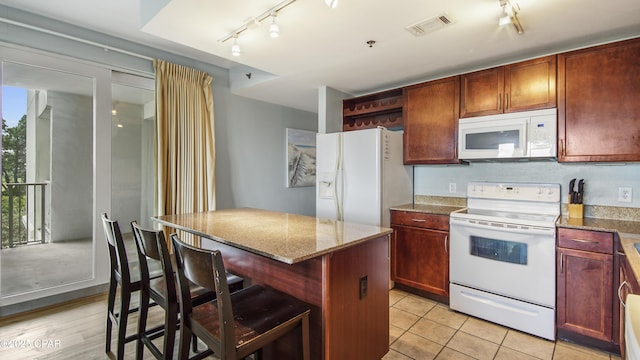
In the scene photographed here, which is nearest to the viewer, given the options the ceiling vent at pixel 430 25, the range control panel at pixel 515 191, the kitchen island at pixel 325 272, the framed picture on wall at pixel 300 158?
the kitchen island at pixel 325 272

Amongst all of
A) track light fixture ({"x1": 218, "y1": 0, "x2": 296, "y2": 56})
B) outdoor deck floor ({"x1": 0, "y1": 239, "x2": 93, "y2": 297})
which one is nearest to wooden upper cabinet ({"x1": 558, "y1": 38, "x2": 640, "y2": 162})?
track light fixture ({"x1": 218, "y1": 0, "x2": 296, "y2": 56})

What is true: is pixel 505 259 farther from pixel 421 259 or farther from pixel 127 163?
pixel 127 163

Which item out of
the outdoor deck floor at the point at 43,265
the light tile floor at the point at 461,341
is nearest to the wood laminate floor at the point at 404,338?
the light tile floor at the point at 461,341

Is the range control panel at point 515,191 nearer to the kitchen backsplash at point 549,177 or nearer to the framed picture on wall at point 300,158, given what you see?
the kitchen backsplash at point 549,177

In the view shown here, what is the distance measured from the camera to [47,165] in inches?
114

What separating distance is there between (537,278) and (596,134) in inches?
47.2

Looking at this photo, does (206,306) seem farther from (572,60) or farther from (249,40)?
(572,60)

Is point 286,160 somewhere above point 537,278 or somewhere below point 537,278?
above

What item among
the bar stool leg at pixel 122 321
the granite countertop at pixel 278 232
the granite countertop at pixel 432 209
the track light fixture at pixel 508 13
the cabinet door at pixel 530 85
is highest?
the track light fixture at pixel 508 13

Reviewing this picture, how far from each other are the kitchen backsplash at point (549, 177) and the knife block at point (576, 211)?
145 mm

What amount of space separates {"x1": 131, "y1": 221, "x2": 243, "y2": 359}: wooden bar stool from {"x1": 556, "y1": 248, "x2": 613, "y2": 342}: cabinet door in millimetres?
2355

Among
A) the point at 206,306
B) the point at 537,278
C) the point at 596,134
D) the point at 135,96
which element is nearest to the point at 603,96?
the point at 596,134

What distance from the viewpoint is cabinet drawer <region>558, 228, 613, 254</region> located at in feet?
6.93

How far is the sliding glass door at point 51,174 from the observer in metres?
2.69
